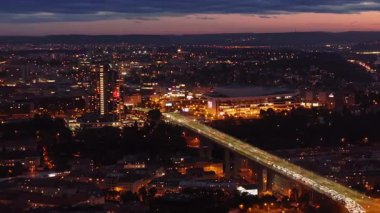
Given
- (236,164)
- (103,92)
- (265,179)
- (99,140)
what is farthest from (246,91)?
(265,179)

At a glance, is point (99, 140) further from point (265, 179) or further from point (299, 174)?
point (299, 174)

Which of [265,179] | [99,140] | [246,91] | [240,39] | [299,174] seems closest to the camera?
[299,174]

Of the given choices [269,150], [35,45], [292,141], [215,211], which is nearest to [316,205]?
[215,211]

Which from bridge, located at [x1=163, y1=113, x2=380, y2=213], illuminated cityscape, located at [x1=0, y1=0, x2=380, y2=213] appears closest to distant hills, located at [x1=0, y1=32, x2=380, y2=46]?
illuminated cityscape, located at [x1=0, y1=0, x2=380, y2=213]

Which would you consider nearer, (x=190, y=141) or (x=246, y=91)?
(x=190, y=141)

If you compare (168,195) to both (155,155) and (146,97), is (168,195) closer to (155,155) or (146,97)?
(155,155)

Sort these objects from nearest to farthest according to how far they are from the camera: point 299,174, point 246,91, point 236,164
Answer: point 299,174 < point 236,164 < point 246,91

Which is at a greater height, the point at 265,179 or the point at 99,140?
the point at 265,179

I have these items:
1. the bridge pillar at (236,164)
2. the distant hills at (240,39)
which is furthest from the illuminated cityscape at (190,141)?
the distant hills at (240,39)
